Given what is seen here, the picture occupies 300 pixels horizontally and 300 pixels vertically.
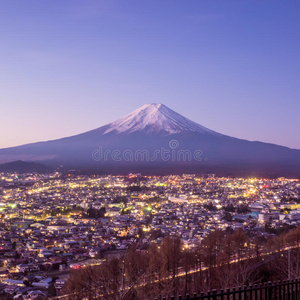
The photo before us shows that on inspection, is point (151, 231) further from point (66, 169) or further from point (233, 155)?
point (233, 155)

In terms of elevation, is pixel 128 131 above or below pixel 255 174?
above

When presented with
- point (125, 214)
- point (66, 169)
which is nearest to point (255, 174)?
point (66, 169)

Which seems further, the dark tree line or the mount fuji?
the mount fuji
